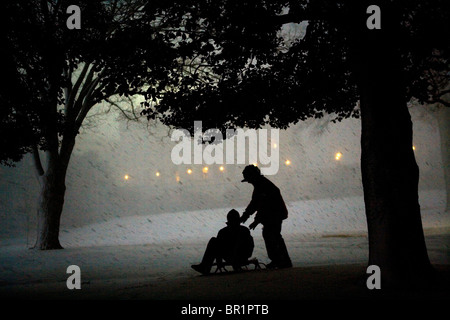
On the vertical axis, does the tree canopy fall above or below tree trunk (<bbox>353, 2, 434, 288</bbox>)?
above

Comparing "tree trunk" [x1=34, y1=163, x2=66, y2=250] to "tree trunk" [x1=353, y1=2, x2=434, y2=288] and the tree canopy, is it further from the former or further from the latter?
"tree trunk" [x1=353, y1=2, x2=434, y2=288]

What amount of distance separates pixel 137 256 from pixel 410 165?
934 cm

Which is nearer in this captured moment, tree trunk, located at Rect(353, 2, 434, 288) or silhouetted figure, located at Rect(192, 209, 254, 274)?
tree trunk, located at Rect(353, 2, 434, 288)

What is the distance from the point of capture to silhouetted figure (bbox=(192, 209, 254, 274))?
775 centimetres

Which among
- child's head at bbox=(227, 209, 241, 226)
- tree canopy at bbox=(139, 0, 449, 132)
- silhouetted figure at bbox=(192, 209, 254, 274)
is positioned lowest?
silhouetted figure at bbox=(192, 209, 254, 274)

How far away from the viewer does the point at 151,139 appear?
56.6 meters

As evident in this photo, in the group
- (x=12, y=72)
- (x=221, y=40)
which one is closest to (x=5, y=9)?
(x=12, y=72)

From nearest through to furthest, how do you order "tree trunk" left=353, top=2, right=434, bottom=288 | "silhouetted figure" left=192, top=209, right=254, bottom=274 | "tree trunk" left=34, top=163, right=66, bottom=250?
"tree trunk" left=353, top=2, right=434, bottom=288
"silhouetted figure" left=192, top=209, right=254, bottom=274
"tree trunk" left=34, top=163, right=66, bottom=250

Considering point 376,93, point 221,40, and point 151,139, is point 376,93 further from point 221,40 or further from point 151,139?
point 151,139

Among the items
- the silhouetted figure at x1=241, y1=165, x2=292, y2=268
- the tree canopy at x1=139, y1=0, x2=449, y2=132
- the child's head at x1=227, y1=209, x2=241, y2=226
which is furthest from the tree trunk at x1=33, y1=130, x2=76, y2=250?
the child's head at x1=227, y1=209, x2=241, y2=226

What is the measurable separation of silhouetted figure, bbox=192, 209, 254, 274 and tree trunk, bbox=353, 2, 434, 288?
248cm

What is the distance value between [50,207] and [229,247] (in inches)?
429

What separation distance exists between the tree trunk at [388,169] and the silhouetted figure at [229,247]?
2477mm
